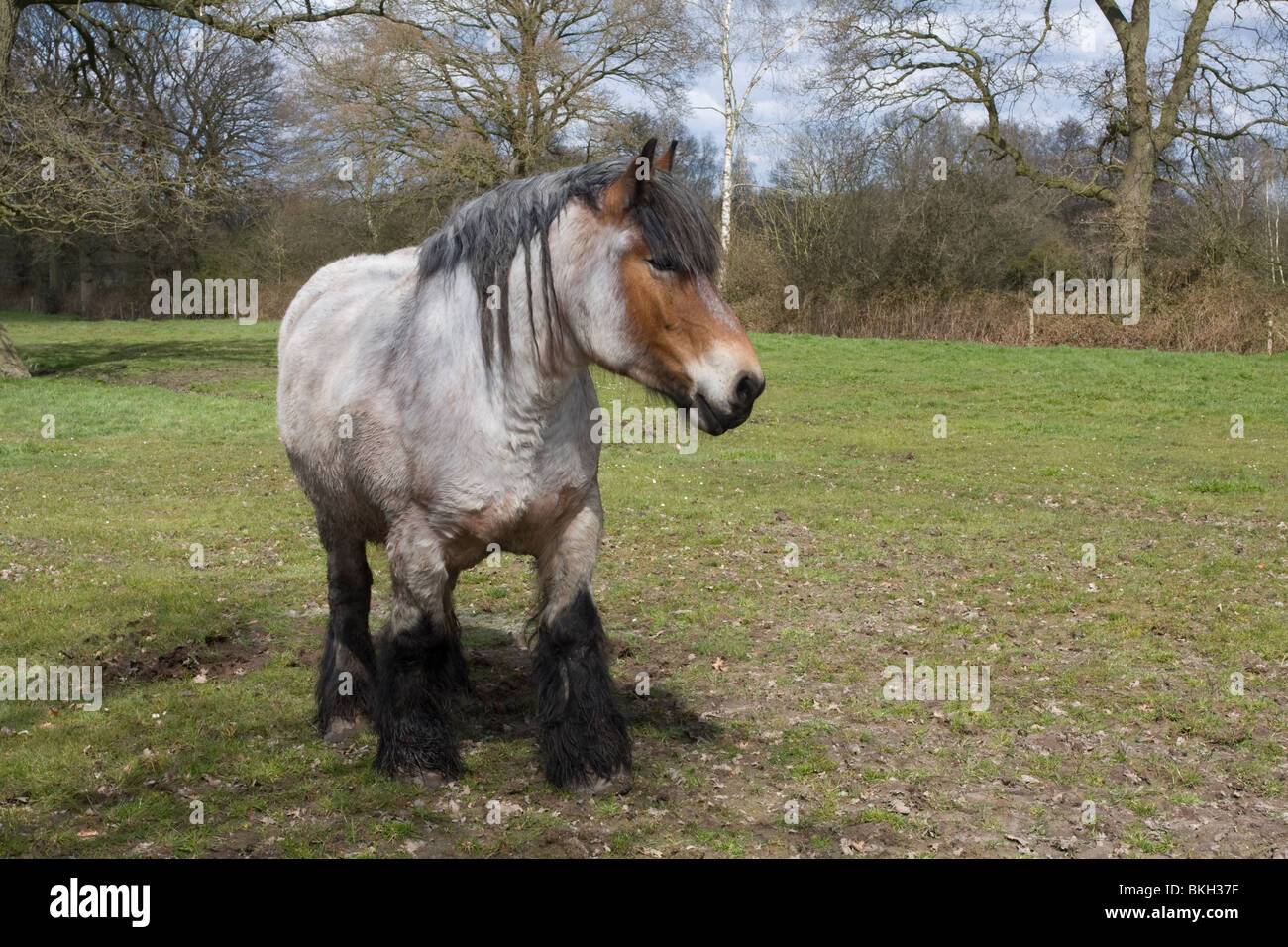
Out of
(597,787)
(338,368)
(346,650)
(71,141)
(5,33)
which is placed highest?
(5,33)

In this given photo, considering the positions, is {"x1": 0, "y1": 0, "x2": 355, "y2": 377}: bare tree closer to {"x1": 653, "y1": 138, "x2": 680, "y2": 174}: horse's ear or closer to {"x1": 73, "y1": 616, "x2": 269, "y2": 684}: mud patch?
{"x1": 73, "y1": 616, "x2": 269, "y2": 684}: mud patch

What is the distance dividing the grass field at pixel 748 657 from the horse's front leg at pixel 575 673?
14cm

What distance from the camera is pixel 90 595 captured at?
8016 millimetres

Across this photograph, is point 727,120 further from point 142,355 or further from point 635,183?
point 635,183

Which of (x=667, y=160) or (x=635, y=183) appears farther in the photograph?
(x=667, y=160)

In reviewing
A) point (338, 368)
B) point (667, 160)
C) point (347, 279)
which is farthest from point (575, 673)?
point (347, 279)

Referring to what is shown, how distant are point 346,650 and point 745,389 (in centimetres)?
297

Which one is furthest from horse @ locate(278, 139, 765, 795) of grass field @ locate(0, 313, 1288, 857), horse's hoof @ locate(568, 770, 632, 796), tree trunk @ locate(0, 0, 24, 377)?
tree trunk @ locate(0, 0, 24, 377)

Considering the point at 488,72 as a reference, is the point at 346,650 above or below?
below

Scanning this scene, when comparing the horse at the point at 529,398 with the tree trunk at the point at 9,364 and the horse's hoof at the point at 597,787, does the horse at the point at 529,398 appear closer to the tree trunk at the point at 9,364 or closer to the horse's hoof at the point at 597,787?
the horse's hoof at the point at 597,787

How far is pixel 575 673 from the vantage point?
484 centimetres

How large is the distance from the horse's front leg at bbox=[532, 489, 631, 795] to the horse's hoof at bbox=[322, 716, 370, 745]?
1.27 metres

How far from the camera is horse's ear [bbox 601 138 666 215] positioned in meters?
4.25

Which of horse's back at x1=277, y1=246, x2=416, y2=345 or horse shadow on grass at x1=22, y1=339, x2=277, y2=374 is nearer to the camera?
horse's back at x1=277, y1=246, x2=416, y2=345
